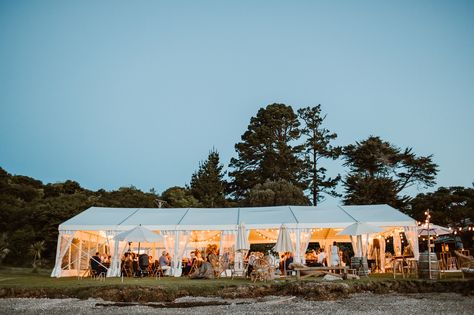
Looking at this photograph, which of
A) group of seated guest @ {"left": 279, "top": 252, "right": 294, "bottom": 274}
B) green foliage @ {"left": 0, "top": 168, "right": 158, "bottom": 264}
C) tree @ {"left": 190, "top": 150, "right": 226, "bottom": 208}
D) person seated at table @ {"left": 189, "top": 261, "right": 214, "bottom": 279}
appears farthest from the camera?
tree @ {"left": 190, "top": 150, "right": 226, "bottom": 208}

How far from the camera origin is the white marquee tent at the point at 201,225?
13.5m

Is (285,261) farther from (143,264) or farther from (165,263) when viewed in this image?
(143,264)

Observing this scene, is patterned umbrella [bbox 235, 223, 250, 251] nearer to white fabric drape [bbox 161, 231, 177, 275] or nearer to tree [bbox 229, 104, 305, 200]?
white fabric drape [bbox 161, 231, 177, 275]

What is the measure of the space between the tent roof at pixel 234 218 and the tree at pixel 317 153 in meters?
15.3

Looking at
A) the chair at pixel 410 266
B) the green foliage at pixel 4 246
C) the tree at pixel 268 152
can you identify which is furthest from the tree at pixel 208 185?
the chair at pixel 410 266

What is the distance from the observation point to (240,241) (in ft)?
39.7

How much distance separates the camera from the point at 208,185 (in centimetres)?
3084

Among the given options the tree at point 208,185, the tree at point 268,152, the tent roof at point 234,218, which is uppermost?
the tree at point 268,152

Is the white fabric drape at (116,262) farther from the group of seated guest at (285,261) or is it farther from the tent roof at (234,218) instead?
the group of seated guest at (285,261)

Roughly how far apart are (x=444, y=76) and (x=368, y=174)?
37.0ft

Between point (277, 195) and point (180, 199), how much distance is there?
8.04 metres

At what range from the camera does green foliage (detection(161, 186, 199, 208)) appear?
92.5ft

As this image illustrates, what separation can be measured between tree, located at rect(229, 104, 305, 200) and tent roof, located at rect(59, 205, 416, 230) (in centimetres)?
1474

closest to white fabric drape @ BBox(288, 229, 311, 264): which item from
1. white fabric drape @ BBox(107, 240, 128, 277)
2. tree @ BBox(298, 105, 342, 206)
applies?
white fabric drape @ BBox(107, 240, 128, 277)
